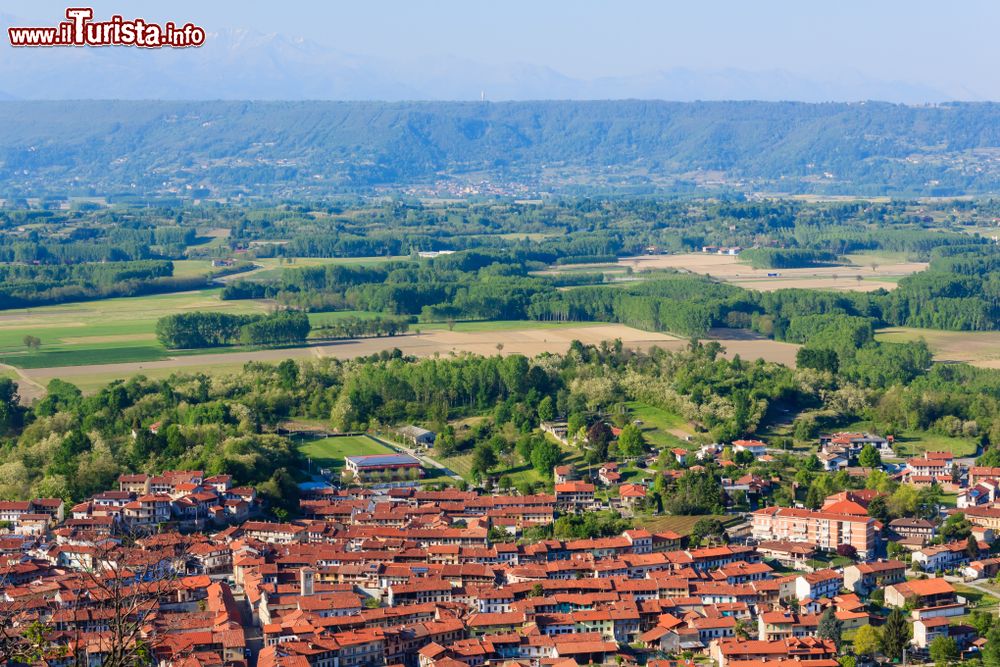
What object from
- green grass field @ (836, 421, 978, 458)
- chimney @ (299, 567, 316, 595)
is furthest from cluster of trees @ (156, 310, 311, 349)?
chimney @ (299, 567, 316, 595)

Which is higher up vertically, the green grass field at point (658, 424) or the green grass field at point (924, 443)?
the green grass field at point (658, 424)

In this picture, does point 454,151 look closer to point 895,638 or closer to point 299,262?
point 299,262

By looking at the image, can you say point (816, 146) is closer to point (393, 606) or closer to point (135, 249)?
point (135, 249)

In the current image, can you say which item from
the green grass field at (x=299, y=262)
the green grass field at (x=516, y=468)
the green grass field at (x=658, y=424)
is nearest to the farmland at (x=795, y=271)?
the green grass field at (x=299, y=262)

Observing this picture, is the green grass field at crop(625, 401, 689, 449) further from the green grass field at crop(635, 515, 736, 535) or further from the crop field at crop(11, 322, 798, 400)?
the crop field at crop(11, 322, 798, 400)

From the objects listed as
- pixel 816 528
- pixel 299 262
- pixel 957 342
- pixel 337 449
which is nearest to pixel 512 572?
pixel 816 528

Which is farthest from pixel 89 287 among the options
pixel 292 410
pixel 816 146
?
pixel 816 146

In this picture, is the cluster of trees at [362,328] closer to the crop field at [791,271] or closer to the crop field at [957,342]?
the crop field at [957,342]
